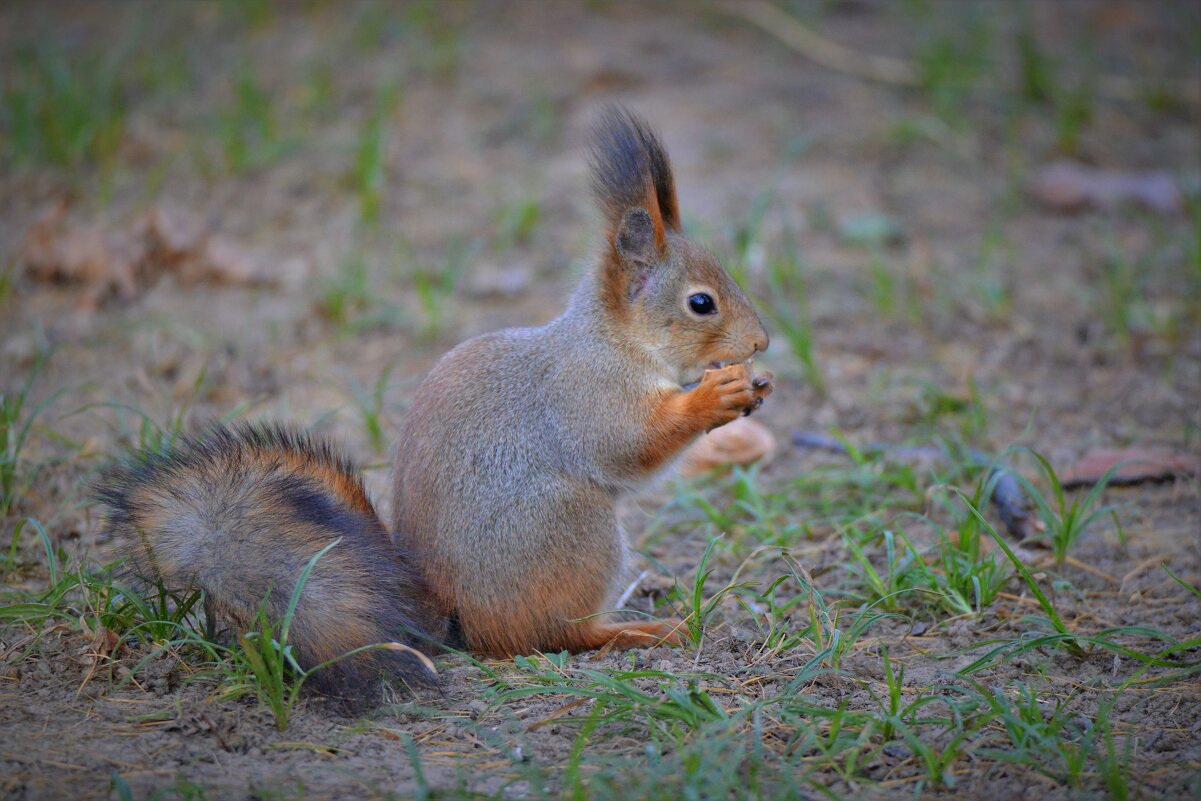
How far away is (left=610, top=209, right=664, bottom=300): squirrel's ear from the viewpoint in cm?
279

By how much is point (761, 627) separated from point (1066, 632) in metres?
0.67

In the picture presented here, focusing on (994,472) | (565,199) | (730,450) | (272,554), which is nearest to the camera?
(272,554)

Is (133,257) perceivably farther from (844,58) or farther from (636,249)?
(844,58)

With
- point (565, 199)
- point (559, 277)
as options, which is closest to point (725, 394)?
point (559, 277)

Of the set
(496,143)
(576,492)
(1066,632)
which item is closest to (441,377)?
(576,492)

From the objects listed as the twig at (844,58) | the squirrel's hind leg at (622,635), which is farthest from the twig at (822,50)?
the squirrel's hind leg at (622,635)

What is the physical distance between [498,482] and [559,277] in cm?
243

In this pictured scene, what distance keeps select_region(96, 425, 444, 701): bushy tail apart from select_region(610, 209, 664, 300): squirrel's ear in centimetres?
90

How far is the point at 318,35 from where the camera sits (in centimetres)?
666

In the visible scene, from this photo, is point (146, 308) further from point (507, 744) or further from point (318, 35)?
point (507, 744)

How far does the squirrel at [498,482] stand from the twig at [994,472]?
91cm

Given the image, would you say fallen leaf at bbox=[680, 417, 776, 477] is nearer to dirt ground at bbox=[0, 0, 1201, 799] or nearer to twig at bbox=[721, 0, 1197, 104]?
dirt ground at bbox=[0, 0, 1201, 799]

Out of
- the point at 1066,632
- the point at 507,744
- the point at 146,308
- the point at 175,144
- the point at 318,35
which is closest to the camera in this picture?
the point at 507,744

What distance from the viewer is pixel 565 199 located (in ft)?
17.9
